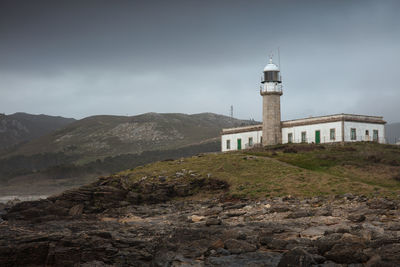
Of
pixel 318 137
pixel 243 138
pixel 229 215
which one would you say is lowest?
pixel 229 215

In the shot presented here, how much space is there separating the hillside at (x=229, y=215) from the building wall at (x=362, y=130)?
344 centimetres

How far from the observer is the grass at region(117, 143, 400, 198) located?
37500 millimetres

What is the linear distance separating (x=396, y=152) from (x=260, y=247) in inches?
1584

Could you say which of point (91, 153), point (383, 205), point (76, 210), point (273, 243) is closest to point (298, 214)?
point (383, 205)

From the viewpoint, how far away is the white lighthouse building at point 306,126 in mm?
60109

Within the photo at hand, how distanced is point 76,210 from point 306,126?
1372 inches

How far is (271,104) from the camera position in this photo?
209 feet

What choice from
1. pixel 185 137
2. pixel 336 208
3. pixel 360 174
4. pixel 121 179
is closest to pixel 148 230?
pixel 336 208

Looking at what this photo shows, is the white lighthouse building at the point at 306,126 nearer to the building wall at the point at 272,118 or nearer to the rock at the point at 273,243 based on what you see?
the building wall at the point at 272,118

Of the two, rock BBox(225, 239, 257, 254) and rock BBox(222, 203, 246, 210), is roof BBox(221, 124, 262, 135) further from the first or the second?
rock BBox(225, 239, 257, 254)

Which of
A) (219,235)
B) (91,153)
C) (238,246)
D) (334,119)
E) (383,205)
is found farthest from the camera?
(91,153)

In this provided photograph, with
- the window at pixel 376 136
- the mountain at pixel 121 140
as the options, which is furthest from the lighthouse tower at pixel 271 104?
the mountain at pixel 121 140

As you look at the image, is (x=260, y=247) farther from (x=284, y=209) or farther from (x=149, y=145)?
(x=149, y=145)

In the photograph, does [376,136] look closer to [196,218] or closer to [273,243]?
[196,218]
